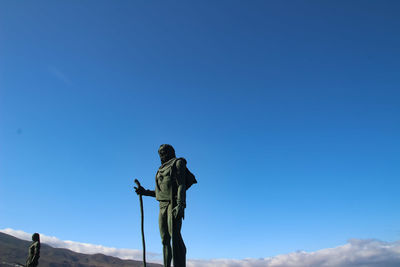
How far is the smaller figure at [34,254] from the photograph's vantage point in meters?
15.8

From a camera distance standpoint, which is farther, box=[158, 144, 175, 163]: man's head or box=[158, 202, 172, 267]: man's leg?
box=[158, 144, 175, 163]: man's head

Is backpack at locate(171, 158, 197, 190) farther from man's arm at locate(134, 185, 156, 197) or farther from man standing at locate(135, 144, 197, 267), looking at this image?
man's arm at locate(134, 185, 156, 197)

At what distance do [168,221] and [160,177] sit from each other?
129cm

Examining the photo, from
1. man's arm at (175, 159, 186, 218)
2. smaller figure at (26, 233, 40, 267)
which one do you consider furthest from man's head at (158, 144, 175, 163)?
smaller figure at (26, 233, 40, 267)

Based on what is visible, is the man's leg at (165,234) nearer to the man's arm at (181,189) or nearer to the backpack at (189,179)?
the man's arm at (181,189)

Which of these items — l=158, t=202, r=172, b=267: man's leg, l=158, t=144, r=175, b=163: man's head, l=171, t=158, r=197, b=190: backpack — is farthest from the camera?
l=158, t=144, r=175, b=163: man's head

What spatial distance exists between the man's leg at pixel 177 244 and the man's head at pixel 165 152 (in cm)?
180

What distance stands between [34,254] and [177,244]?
1348 cm

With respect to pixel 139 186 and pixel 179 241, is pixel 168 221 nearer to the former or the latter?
pixel 179 241

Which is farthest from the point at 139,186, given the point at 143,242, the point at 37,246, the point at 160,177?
the point at 37,246

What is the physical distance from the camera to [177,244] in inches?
277

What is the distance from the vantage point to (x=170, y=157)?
837 centimetres

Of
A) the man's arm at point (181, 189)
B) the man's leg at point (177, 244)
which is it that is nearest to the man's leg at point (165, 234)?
the man's leg at point (177, 244)

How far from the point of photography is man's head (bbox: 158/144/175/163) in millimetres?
8364
